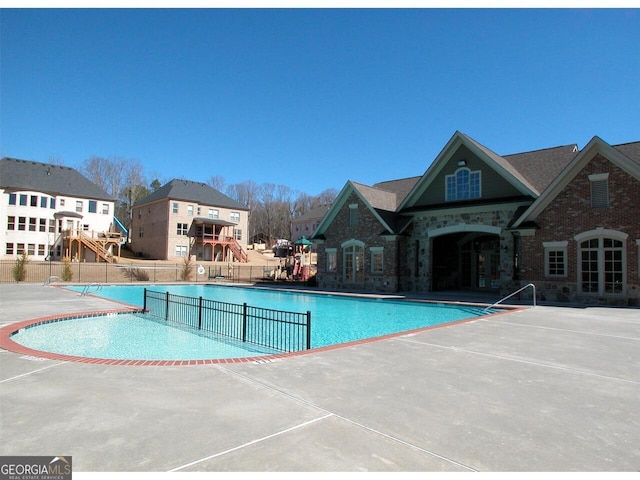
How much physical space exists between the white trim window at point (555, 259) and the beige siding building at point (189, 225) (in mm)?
39346

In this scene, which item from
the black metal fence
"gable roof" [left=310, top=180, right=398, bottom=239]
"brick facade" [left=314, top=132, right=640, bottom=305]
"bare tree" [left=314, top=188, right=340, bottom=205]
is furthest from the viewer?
"bare tree" [left=314, top=188, right=340, bottom=205]

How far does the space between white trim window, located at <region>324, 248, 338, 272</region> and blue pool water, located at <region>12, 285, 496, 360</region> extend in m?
7.20

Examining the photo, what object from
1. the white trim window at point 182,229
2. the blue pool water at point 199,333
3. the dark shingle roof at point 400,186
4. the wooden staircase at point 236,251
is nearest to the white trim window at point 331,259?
the dark shingle roof at point 400,186

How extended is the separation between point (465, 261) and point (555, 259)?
27.5 feet

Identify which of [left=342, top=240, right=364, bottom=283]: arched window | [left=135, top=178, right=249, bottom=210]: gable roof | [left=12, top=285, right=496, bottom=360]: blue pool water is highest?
[left=135, top=178, right=249, bottom=210]: gable roof

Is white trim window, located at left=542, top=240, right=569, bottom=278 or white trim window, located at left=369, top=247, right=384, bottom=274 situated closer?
white trim window, located at left=542, top=240, right=569, bottom=278

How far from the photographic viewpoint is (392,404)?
482cm

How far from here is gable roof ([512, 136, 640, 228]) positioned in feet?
55.2

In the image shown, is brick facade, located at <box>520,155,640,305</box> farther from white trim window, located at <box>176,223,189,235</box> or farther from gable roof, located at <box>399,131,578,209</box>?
white trim window, located at <box>176,223,189,235</box>

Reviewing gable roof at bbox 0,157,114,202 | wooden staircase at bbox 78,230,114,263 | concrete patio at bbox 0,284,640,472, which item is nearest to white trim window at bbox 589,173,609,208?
concrete patio at bbox 0,284,640,472

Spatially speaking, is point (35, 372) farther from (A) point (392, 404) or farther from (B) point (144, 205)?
(B) point (144, 205)

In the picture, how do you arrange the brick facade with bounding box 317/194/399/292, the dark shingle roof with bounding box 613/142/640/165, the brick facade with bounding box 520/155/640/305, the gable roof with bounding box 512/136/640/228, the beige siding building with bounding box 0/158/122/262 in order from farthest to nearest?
the beige siding building with bounding box 0/158/122/262 < the brick facade with bounding box 317/194/399/292 < the dark shingle roof with bounding box 613/142/640/165 < the gable roof with bounding box 512/136/640/228 < the brick facade with bounding box 520/155/640/305

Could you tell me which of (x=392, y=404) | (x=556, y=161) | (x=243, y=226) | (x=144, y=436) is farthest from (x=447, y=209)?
(x=243, y=226)

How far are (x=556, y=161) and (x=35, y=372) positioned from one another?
24.5 metres
